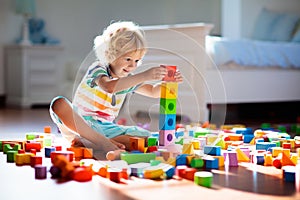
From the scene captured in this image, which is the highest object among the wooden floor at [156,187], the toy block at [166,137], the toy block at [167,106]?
the toy block at [167,106]

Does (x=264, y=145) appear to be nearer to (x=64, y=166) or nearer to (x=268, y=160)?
(x=268, y=160)

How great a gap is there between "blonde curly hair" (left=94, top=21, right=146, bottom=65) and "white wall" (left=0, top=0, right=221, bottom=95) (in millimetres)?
3111

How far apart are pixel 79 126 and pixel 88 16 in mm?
3453

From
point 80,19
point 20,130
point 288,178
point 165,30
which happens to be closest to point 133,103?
point 165,30

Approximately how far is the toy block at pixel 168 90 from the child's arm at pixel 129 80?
0.09m

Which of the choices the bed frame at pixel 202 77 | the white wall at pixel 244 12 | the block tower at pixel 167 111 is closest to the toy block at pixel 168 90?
the block tower at pixel 167 111

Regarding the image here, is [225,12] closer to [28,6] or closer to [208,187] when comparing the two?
[28,6]

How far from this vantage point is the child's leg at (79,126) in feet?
6.38

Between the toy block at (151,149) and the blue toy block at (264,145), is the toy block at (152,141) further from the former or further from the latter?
the blue toy block at (264,145)

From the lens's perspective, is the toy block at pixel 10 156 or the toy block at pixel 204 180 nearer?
the toy block at pixel 204 180

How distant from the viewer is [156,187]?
1398mm

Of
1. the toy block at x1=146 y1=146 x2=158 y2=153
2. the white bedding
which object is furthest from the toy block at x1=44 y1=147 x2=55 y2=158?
the white bedding

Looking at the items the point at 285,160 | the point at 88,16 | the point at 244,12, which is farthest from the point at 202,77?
the point at 88,16

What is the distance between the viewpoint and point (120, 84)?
72.3 inches
